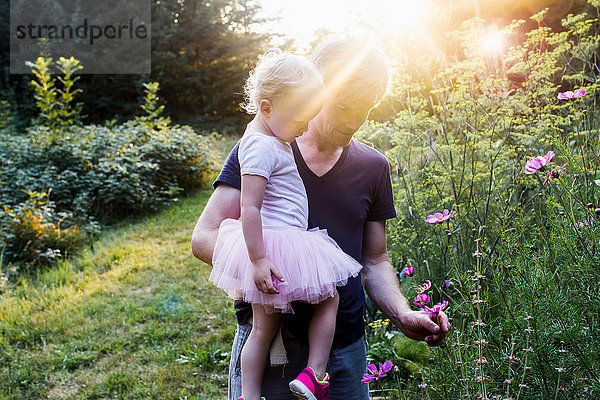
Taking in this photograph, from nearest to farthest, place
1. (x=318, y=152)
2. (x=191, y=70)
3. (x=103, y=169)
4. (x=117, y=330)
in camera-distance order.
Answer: (x=318, y=152) → (x=117, y=330) → (x=103, y=169) → (x=191, y=70)

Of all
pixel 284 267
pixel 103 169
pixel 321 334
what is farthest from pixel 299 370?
pixel 103 169

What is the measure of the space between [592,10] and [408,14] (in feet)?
7.18

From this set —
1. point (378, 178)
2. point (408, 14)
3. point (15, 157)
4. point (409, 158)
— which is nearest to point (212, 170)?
point (15, 157)

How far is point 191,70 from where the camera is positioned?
2019 centimetres

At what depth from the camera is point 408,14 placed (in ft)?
17.1

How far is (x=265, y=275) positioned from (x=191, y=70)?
2010cm

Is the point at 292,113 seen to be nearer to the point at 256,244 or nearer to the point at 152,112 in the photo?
the point at 256,244

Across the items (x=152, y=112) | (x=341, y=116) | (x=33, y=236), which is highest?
(x=341, y=116)

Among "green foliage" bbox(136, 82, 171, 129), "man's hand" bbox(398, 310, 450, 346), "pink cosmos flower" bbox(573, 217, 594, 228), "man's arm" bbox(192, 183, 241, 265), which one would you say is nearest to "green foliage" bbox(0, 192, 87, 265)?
"green foliage" bbox(136, 82, 171, 129)

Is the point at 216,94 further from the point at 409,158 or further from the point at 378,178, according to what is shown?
the point at 378,178

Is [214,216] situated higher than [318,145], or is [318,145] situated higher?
[318,145]

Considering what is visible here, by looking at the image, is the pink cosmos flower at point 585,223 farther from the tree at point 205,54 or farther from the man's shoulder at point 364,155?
the tree at point 205,54

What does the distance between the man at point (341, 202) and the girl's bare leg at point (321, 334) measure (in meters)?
0.06

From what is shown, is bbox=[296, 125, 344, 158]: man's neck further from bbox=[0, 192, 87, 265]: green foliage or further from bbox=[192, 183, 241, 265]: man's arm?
bbox=[0, 192, 87, 265]: green foliage
